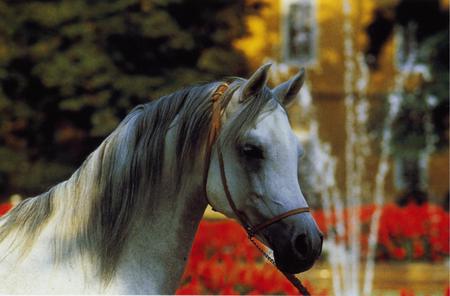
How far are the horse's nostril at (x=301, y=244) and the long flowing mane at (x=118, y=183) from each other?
37cm

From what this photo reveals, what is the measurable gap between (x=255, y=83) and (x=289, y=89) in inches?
7.8

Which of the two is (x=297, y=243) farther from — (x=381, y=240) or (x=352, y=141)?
(x=352, y=141)

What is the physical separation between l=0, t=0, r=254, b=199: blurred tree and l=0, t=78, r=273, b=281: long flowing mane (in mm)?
14166

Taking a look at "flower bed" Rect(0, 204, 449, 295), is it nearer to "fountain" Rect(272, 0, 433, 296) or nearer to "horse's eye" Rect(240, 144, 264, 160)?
"horse's eye" Rect(240, 144, 264, 160)

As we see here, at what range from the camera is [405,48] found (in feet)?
78.9

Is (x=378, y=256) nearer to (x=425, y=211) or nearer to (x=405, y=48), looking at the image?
(x=425, y=211)

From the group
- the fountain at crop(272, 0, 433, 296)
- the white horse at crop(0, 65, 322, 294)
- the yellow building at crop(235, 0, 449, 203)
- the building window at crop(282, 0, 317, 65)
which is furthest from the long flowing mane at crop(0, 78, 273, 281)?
the building window at crop(282, 0, 317, 65)

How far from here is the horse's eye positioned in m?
2.48

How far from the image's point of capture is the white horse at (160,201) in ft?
7.96

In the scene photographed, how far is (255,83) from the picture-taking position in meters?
2.54

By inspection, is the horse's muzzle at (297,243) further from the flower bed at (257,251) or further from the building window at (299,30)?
the building window at (299,30)

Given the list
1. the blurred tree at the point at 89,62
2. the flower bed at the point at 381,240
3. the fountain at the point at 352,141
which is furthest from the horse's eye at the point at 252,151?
the fountain at the point at 352,141

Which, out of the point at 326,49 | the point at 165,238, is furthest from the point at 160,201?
the point at 326,49

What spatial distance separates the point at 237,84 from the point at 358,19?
21992mm
